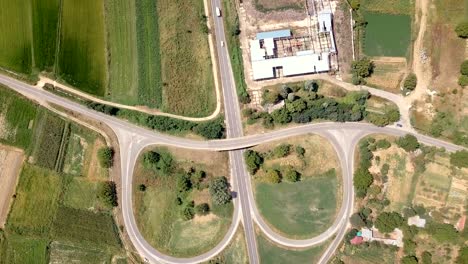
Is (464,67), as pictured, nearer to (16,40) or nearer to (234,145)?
(234,145)

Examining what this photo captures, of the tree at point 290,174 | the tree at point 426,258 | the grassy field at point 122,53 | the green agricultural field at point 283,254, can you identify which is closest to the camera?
the tree at point 426,258

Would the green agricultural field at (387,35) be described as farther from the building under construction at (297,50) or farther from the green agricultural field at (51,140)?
the green agricultural field at (51,140)

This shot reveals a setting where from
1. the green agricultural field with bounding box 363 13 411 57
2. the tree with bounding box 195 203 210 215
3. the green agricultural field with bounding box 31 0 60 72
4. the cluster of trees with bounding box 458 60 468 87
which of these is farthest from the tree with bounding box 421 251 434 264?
the green agricultural field with bounding box 31 0 60 72

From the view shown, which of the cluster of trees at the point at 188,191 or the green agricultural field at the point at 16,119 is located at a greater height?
the green agricultural field at the point at 16,119

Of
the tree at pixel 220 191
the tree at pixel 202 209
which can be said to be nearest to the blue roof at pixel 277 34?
the tree at pixel 220 191

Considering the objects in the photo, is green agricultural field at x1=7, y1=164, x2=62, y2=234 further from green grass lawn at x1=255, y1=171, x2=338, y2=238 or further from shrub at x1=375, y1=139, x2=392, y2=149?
shrub at x1=375, y1=139, x2=392, y2=149

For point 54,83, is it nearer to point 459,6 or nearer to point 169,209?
point 169,209

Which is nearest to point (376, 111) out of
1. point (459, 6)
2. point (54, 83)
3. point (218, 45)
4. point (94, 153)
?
point (459, 6)
